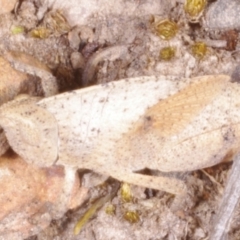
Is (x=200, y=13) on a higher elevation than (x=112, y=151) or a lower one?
higher

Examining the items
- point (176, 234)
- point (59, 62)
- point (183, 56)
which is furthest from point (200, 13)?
point (176, 234)

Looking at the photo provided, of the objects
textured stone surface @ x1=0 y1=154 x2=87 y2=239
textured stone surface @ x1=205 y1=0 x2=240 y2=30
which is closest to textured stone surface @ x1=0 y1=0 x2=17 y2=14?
textured stone surface @ x1=0 y1=154 x2=87 y2=239

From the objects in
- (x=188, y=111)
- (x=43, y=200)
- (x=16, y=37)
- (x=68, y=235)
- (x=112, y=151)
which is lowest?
(x=68, y=235)

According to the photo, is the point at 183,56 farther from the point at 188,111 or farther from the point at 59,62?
the point at 59,62

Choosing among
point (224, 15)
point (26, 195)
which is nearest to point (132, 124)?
point (26, 195)

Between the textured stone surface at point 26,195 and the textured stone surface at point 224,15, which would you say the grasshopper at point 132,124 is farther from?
the textured stone surface at point 224,15

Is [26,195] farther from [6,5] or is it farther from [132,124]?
[6,5]

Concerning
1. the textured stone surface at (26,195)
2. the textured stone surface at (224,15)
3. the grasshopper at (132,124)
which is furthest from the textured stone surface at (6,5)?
the textured stone surface at (224,15)

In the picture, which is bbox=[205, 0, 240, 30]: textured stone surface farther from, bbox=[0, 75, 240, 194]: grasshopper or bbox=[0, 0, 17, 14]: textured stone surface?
bbox=[0, 0, 17, 14]: textured stone surface

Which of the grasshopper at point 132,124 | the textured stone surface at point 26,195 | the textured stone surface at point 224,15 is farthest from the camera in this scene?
the textured stone surface at point 224,15
